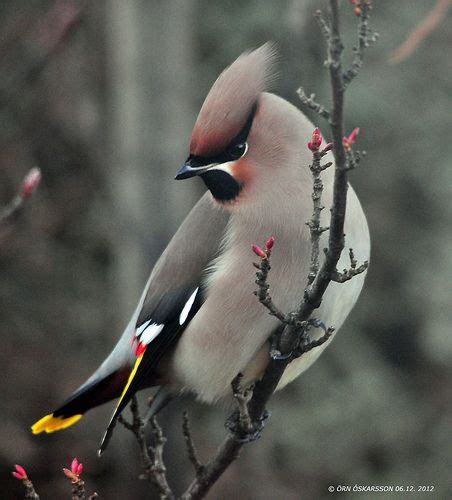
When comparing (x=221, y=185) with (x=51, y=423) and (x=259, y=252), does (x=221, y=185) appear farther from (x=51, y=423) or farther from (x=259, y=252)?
(x=51, y=423)

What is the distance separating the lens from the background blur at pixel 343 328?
6.53 metres

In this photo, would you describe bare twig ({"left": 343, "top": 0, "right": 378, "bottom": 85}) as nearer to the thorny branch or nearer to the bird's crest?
the thorny branch

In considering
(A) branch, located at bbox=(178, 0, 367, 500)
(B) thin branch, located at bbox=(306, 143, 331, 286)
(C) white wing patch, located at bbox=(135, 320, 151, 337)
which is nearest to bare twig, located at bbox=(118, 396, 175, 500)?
(A) branch, located at bbox=(178, 0, 367, 500)

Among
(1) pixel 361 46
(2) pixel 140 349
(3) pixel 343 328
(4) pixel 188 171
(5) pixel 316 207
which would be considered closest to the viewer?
(1) pixel 361 46

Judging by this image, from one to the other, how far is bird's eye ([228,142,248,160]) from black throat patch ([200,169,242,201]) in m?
0.07

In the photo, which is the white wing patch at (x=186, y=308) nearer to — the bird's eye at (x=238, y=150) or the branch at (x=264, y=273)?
the bird's eye at (x=238, y=150)

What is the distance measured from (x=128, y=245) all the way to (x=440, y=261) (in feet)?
9.08

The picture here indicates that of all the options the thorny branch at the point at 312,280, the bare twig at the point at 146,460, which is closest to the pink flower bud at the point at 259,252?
the thorny branch at the point at 312,280

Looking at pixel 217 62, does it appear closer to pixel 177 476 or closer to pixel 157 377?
pixel 177 476

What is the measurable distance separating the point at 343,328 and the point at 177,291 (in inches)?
163

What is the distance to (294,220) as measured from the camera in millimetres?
3145

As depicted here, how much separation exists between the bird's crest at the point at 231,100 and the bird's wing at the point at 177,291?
0.42 m

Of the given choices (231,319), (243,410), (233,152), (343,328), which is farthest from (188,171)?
(343,328)

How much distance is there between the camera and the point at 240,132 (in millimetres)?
3059
